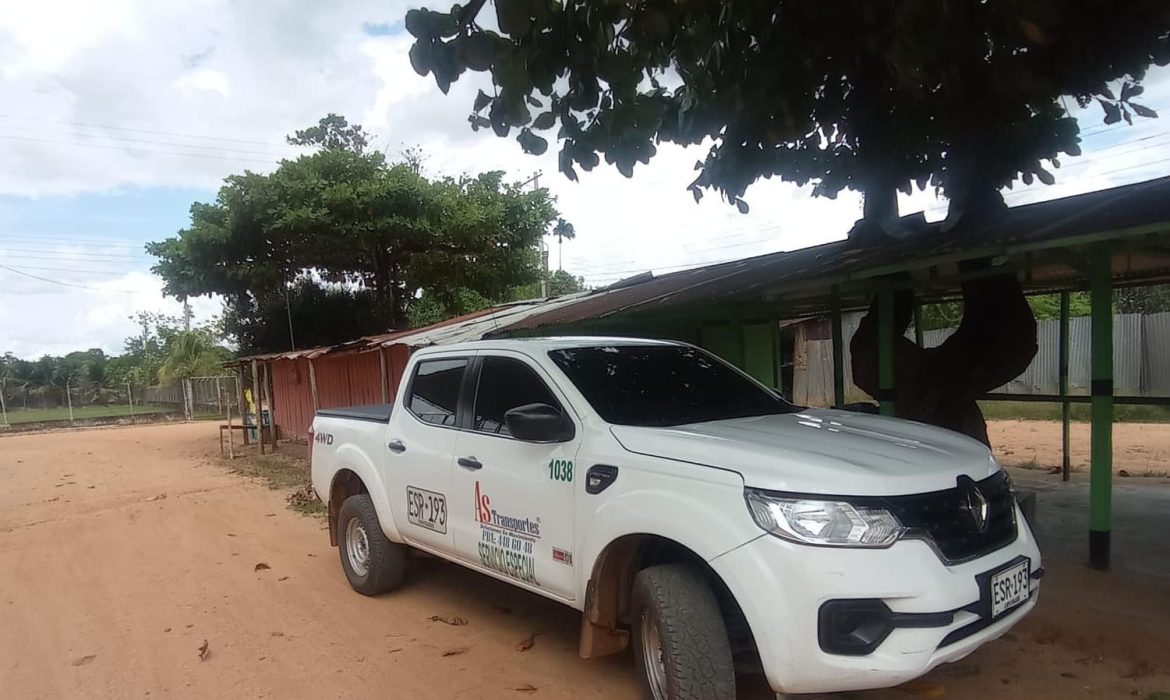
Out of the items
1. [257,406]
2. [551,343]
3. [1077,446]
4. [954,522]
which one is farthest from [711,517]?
[257,406]

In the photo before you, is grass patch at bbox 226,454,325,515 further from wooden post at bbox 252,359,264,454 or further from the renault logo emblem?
the renault logo emblem

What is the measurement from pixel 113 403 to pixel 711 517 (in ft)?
153

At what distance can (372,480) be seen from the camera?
212 inches

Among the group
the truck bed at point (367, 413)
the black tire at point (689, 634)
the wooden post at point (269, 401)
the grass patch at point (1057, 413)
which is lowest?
the grass patch at point (1057, 413)

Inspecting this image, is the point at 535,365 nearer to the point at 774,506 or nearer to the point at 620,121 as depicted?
the point at 774,506

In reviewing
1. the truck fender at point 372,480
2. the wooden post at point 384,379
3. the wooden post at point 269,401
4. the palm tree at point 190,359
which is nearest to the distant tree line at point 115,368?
the palm tree at point 190,359

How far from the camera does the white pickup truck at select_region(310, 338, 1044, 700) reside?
273 centimetres

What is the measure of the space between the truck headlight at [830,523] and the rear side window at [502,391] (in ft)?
5.13

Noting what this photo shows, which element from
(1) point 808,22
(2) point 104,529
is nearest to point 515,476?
(1) point 808,22

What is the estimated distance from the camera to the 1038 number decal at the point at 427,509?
4.62 meters

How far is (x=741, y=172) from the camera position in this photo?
7.70 metres

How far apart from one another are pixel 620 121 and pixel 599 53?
2.19ft

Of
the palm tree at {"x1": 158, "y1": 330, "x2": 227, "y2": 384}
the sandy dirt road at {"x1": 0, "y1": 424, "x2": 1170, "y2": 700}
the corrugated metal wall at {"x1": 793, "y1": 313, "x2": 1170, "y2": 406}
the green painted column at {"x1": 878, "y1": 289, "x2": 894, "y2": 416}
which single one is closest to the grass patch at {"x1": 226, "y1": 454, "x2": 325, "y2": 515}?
the sandy dirt road at {"x1": 0, "y1": 424, "x2": 1170, "y2": 700}

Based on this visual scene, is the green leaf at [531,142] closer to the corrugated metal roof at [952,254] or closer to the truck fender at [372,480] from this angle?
the corrugated metal roof at [952,254]
